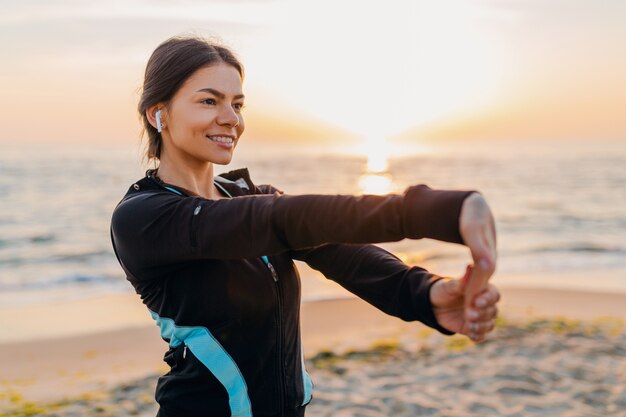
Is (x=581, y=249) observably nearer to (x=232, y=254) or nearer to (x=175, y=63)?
(x=175, y=63)

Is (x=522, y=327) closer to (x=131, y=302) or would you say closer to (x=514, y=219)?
(x=131, y=302)

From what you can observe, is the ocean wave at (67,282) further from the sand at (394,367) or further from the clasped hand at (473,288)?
the clasped hand at (473,288)

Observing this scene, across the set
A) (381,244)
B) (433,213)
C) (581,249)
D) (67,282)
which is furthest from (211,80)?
(581,249)

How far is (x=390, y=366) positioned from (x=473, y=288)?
5263 mm

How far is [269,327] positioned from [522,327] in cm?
634

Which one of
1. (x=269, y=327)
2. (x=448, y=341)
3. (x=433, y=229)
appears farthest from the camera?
(x=448, y=341)

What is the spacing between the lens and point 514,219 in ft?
68.8

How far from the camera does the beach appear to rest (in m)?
5.76

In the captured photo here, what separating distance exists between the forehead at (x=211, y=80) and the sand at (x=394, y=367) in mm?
3867

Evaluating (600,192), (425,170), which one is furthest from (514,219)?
(425,170)

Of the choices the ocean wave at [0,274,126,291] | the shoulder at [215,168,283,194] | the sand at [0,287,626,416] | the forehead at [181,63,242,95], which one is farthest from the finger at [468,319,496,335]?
the ocean wave at [0,274,126,291]

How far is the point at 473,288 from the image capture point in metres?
1.67

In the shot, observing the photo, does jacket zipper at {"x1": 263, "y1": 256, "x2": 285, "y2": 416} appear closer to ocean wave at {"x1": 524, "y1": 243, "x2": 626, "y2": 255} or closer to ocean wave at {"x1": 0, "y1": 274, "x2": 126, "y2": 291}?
ocean wave at {"x1": 0, "y1": 274, "x2": 126, "y2": 291}

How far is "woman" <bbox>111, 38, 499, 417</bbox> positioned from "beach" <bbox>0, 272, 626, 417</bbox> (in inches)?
140
